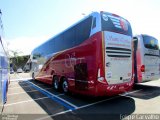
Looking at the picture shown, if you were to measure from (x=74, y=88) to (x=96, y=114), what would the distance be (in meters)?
2.76

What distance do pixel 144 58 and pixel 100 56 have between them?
4.24 meters

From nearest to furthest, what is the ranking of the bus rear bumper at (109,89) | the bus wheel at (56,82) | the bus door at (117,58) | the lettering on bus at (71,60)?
the bus rear bumper at (109,89)
the bus door at (117,58)
the lettering on bus at (71,60)
the bus wheel at (56,82)

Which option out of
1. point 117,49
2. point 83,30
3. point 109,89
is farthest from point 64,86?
point 117,49

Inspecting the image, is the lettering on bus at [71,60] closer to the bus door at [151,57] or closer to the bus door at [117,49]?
the bus door at [117,49]

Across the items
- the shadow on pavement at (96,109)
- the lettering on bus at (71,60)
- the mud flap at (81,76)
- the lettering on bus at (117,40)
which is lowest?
the shadow on pavement at (96,109)

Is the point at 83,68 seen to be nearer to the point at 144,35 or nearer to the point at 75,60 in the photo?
the point at 75,60

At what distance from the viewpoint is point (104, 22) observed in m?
7.31

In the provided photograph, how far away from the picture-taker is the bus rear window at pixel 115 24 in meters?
7.33

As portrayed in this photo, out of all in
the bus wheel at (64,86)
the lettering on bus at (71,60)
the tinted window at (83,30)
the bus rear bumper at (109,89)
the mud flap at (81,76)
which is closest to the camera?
the bus rear bumper at (109,89)

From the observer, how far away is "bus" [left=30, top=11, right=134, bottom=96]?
7.05 metres

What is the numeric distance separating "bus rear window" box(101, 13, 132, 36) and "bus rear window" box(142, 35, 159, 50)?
2396mm

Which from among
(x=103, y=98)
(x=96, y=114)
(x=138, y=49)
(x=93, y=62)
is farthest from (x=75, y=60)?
(x=138, y=49)

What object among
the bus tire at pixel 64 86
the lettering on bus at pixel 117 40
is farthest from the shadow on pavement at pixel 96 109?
the lettering on bus at pixel 117 40

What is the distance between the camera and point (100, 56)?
23.0 ft
